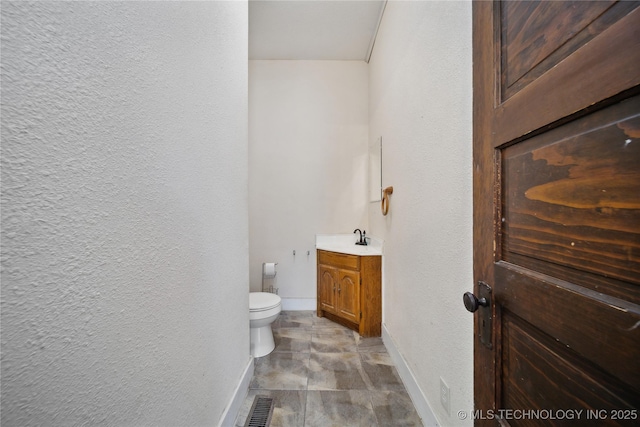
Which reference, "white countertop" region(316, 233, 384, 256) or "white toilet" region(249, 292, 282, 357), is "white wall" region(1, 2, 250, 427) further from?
"white countertop" region(316, 233, 384, 256)

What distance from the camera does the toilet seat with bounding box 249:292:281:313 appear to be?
1.94 m

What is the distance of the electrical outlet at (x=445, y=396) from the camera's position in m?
1.10

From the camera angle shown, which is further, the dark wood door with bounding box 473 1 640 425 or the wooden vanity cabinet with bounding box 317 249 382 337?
the wooden vanity cabinet with bounding box 317 249 382 337

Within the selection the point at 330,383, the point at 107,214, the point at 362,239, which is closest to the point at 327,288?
the point at 362,239

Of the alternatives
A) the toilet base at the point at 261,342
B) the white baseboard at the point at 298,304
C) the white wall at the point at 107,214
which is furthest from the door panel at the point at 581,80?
the white baseboard at the point at 298,304

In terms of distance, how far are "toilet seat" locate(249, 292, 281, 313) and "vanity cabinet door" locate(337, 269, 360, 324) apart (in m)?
0.70

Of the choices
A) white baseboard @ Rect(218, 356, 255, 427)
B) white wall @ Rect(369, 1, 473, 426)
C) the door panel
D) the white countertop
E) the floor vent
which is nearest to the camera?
the door panel

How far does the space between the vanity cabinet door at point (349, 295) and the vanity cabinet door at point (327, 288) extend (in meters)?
0.08

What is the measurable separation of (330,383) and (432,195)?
1413 millimetres

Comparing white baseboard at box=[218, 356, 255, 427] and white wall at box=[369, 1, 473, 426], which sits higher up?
white wall at box=[369, 1, 473, 426]

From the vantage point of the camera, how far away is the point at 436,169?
1228 mm

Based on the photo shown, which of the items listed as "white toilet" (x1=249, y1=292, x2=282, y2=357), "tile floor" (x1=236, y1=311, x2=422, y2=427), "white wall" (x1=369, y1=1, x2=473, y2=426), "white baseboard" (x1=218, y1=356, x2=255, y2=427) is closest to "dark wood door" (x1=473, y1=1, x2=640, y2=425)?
"white wall" (x1=369, y1=1, x2=473, y2=426)

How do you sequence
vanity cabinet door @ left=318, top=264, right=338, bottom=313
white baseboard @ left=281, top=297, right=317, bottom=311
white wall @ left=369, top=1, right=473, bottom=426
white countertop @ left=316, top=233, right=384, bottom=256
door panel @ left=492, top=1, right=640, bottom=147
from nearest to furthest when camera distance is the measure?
door panel @ left=492, top=1, right=640, bottom=147
white wall @ left=369, top=1, right=473, bottom=426
vanity cabinet door @ left=318, top=264, right=338, bottom=313
white countertop @ left=316, top=233, right=384, bottom=256
white baseboard @ left=281, top=297, right=317, bottom=311

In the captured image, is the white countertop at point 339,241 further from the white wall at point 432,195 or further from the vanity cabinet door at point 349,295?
the white wall at point 432,195
